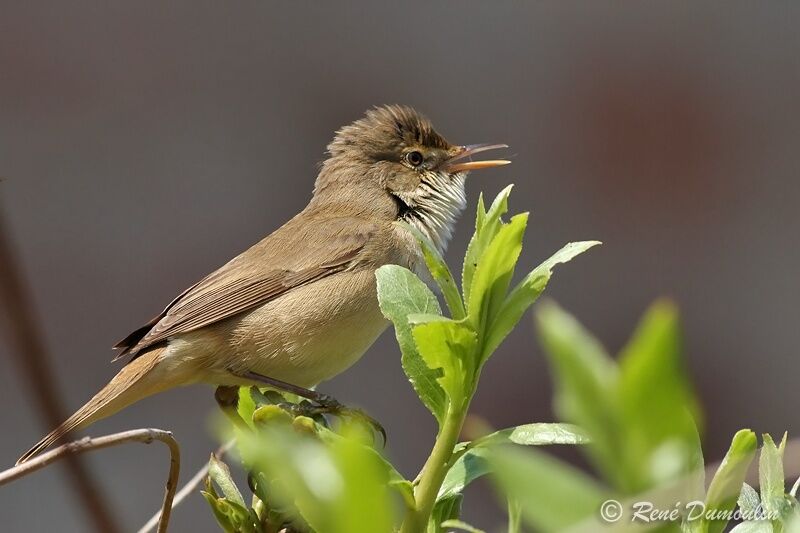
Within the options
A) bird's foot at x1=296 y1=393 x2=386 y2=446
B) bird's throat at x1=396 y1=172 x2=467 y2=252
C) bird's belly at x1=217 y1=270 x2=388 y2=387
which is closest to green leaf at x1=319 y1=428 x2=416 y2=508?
bird's foot at x1=296 y1=393 x2=386 y2=446

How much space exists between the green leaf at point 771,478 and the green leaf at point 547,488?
527mm

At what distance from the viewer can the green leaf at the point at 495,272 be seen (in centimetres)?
107

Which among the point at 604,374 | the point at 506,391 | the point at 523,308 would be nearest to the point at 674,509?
the point at 604,374

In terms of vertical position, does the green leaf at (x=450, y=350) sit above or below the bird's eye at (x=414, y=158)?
above

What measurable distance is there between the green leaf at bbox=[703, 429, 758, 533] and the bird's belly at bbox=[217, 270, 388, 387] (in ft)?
6.23

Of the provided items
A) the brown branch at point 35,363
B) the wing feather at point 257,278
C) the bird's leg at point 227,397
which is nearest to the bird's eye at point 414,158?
the wing feather at point 257,278

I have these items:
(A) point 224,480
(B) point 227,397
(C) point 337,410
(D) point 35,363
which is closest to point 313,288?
(B) point 227,397

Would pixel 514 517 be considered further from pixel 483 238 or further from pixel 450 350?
pixel 483 238

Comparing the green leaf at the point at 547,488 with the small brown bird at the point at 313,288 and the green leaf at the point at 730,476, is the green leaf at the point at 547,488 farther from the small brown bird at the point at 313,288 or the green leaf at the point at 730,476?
the small brown bird at the point at 313,288

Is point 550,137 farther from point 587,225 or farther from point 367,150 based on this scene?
point 367,150

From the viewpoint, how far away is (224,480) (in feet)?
4.18

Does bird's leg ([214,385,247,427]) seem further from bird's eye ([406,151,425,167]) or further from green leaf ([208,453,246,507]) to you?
green leaf ([208,453,246,507])

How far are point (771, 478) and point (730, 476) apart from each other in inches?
5.2

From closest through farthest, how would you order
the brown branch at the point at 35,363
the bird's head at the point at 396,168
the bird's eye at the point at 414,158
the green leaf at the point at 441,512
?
1. the brown branch at the point at 35,363
2. the green leaf at the point at 441,512
3. the bird's head at the point at 396,168
4. the bird's eye at the point at 414,158
